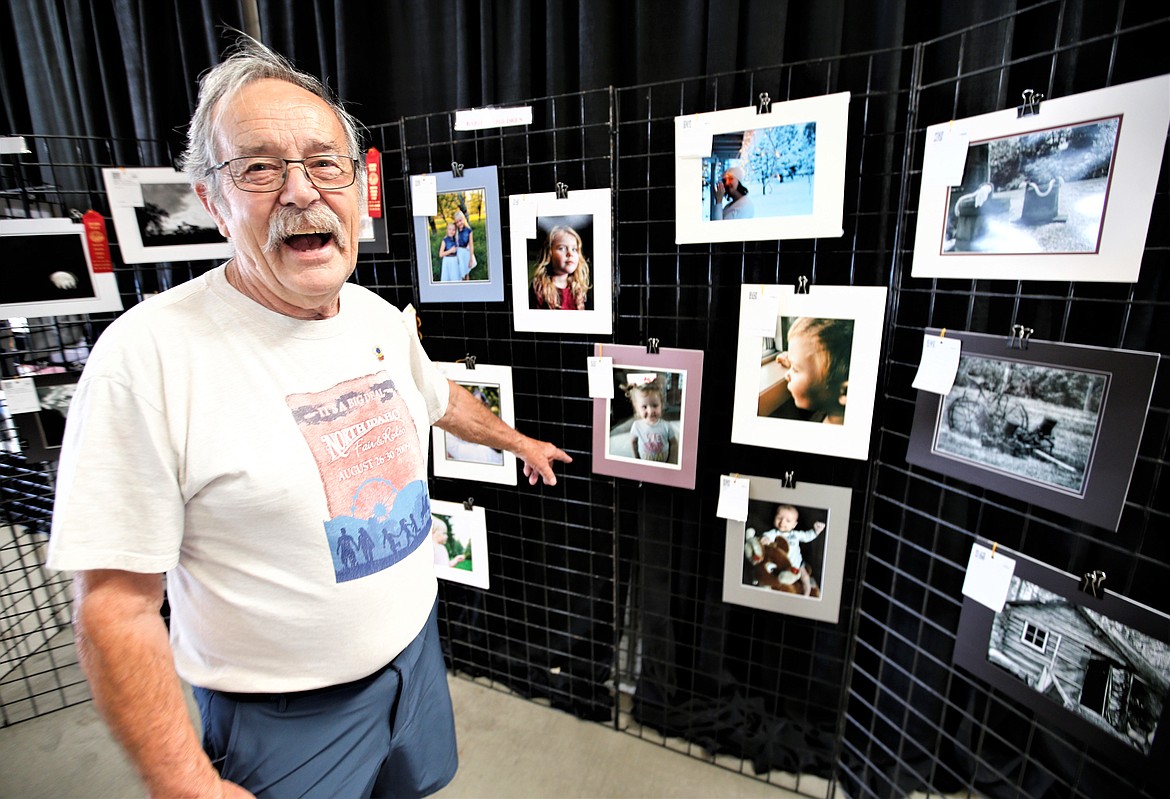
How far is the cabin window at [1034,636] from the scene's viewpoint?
1.07m

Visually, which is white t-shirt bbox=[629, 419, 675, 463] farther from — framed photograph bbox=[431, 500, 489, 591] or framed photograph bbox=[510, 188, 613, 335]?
framed photograph bbox=[431, 500, 489, 591]

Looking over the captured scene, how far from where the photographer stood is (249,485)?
34.7 inches

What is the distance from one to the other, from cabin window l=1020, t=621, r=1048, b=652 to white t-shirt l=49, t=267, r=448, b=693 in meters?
1.22

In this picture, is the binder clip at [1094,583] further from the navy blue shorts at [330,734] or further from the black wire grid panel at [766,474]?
the navy blue shorts at [330,734]

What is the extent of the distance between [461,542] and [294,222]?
127cm

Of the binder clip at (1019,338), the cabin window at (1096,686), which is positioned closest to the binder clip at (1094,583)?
the cabin window at (1096,686)

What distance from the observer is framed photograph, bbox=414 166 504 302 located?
63.4 inches

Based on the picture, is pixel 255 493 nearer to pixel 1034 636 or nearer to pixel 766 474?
pixel 766 474

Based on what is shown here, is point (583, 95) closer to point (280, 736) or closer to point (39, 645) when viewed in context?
point (280, 736)

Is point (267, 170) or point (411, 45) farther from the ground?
point (411, 45)

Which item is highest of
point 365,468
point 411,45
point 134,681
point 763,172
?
point 411,45

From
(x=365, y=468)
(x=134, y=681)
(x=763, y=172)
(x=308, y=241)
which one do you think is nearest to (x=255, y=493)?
(x=365, y=468)

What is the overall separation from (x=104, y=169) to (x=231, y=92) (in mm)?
1503

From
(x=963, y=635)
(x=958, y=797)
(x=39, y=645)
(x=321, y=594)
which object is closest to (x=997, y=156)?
(x=963, y=635)
